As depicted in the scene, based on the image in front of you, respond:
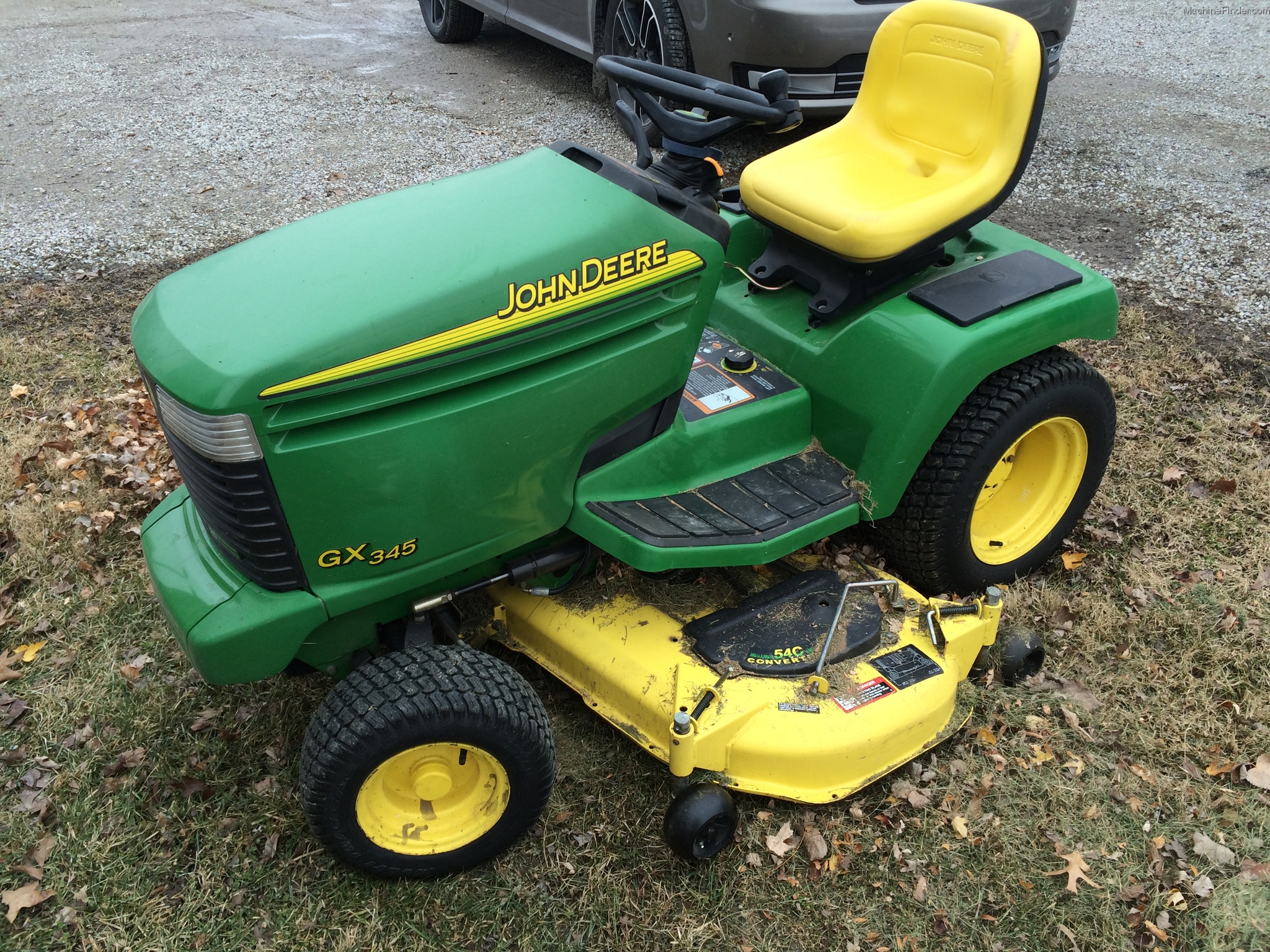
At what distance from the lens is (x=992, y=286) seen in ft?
9.17

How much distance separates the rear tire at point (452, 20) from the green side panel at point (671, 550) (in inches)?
236

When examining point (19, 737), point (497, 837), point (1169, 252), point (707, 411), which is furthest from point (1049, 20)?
point (19, 737)

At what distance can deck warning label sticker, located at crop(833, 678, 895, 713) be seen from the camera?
2.44 m

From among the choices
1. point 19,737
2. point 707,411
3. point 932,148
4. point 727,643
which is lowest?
point 19,737

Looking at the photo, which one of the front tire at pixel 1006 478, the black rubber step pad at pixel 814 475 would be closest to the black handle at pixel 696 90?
the black rubber step pad at pixel 814 475

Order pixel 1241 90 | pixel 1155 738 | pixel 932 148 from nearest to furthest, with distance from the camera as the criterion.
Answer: pixel 1155 738
pixel 932 148
pixel 1241 90

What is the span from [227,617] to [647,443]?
1001mm

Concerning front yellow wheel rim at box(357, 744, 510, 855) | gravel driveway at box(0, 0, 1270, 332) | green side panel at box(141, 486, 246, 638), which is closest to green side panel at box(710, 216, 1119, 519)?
front yellow wheel rim at box(357, 744, 510, 855)

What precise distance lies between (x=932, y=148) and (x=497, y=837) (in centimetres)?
216

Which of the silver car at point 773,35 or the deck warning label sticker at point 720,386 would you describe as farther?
the silver car at point 773,35

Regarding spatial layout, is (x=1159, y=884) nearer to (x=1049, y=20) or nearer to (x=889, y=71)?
(x=889, y=71)

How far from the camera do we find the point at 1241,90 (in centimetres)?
674

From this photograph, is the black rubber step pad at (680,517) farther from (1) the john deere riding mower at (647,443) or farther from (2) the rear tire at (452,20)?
(2) the rear tire at (452,20)

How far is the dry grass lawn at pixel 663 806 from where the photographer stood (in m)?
2.28
